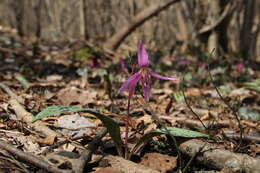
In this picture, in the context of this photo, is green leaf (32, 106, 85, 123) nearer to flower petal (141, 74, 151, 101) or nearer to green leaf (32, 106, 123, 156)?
green leaf (32, 106, 123, 156)

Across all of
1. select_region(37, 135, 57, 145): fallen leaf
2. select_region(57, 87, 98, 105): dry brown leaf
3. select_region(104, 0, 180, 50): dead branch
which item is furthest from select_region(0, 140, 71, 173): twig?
select_region(104, 0, 180, 50): dead branch

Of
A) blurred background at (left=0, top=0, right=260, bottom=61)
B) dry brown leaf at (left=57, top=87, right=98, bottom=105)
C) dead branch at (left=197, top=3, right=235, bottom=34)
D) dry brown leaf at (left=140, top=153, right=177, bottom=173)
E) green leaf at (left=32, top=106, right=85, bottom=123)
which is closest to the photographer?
green leaf at (left=32, top=106, right=85, bottom=123)

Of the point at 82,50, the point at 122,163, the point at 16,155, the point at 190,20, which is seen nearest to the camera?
the point at 16,155

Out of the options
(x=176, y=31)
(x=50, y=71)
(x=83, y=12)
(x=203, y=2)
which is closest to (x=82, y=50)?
(x=50, y=71)

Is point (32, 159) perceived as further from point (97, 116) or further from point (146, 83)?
point (146, 83)

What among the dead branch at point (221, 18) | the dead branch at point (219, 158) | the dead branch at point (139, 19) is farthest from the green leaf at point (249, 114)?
the dead branch at point (221, 18)

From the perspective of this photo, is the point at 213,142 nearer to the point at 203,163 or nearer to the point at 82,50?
the point at 203,163
